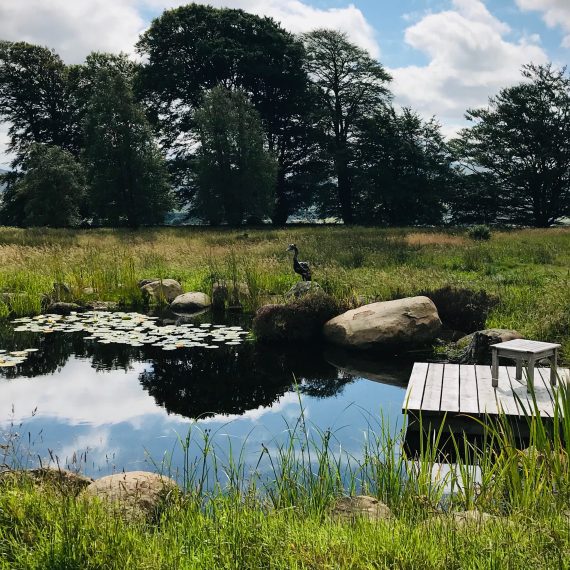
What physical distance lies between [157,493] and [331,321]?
6396mm

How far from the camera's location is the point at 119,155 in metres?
29.6

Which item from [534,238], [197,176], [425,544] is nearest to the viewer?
[425,544]

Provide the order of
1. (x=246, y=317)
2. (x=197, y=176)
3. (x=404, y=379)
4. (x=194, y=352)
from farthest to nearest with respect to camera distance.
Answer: (x=197, y=176)
(x=246, y=317)
(x=194, y=352)
(x=404, y=379)

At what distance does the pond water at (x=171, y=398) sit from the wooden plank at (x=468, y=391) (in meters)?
0.67

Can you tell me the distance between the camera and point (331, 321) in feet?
32.7

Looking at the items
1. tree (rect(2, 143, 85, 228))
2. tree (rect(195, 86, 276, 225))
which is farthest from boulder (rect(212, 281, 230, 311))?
tree (rect(195, 86, 276, 225))

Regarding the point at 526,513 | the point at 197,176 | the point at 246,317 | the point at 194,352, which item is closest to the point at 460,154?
the point at 197,176

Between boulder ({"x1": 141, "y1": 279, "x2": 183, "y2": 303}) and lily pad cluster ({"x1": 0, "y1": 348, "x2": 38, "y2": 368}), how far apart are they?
154 inches

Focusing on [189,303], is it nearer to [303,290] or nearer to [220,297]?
[220,297]

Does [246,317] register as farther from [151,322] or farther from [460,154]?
[460,154]

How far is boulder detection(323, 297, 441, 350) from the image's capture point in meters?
9.27

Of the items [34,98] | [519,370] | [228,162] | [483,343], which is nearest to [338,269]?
[483,343]

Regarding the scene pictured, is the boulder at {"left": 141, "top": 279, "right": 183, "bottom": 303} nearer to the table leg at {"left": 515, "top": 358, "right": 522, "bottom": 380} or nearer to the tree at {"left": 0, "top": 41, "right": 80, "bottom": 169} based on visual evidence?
the table leg at {"left": 515, "top": 358, "right": 522, "bottom": 380}

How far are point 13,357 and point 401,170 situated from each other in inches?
1294
